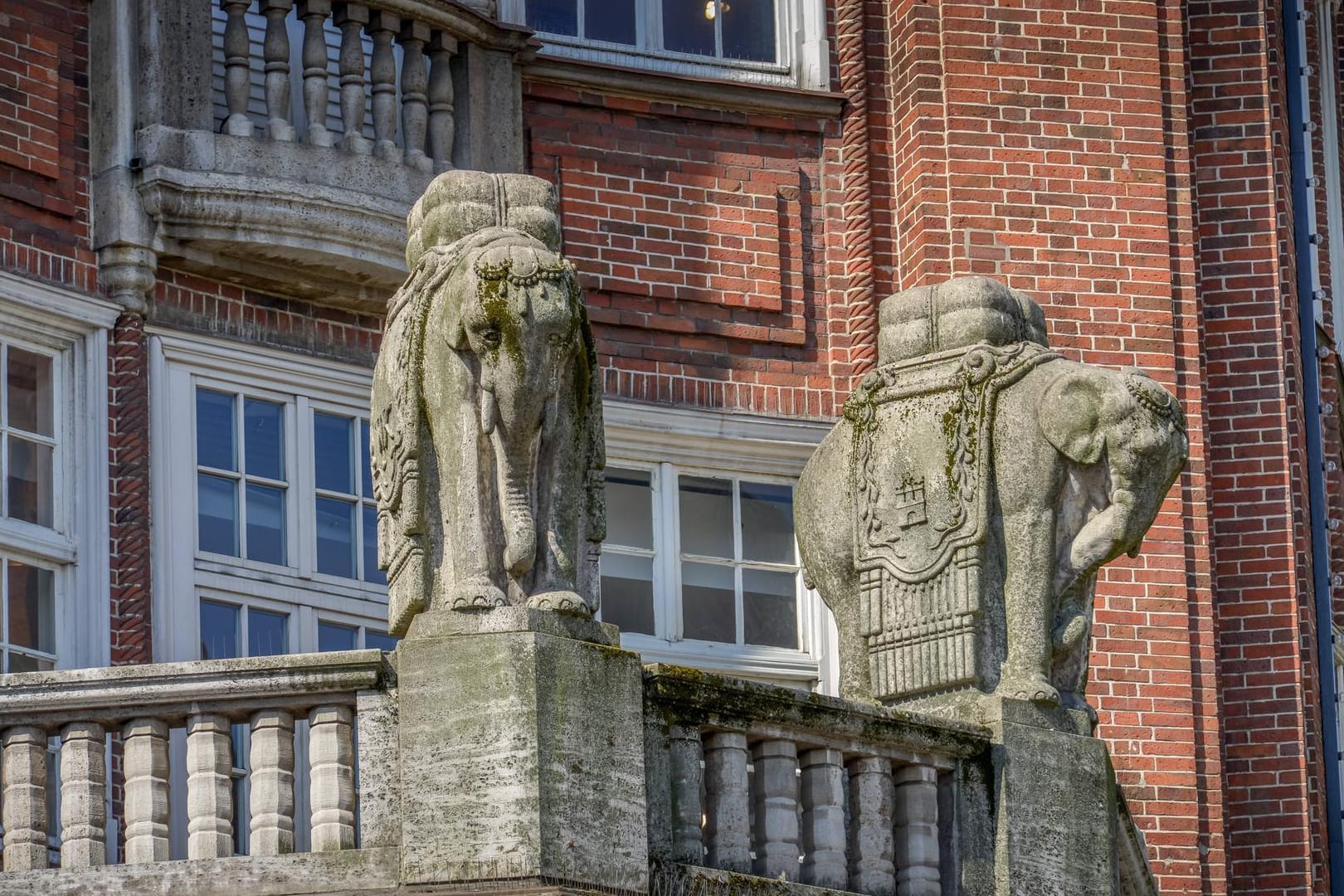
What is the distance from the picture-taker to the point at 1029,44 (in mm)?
18891

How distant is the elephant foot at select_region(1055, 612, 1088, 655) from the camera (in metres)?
13.6

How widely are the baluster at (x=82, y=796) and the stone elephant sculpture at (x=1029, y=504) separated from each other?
317cm

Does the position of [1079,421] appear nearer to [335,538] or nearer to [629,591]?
[335,538]

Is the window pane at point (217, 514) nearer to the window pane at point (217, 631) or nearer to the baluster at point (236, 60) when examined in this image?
the window pane at point (217, 631)

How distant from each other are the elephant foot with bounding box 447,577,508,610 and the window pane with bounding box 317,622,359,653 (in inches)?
193

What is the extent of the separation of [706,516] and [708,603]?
45cm

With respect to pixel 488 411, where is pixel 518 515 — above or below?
below

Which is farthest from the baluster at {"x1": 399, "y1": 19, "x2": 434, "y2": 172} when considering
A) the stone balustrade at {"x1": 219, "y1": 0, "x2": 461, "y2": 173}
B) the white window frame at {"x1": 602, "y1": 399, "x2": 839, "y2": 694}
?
the white window frame at {"x1": 602, "y1": 399, "x2": 839, "y2": 694}

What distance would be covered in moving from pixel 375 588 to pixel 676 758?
16.3ft

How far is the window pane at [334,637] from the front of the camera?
55.4 feet

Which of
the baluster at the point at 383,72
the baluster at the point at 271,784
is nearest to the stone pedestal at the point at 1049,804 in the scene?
the baluster at the point at 271,784

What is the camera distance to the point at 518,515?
12.1 m

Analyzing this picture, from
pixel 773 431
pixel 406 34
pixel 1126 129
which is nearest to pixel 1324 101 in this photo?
pixel 1126 129

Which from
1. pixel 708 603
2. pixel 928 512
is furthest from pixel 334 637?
pixel 928 512
